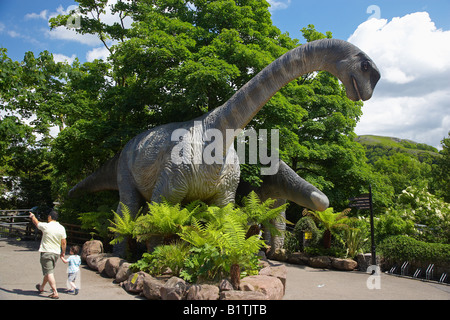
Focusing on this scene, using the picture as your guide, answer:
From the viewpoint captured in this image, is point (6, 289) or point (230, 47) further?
point (230, 47)

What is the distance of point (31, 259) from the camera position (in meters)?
8.38

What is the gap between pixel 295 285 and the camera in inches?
282

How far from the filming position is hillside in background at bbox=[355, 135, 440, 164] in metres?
67.8

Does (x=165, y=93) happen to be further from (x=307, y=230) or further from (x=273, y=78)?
(x=307, y=230)

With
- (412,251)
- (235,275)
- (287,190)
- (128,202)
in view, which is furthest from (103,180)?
(412,251)

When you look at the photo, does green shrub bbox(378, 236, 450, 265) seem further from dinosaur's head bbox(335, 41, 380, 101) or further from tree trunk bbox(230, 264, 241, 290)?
tree trunk bbox(230, 264, 241, 290)

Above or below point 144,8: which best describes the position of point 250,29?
below

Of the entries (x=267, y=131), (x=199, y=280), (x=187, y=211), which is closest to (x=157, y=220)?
(x=187, y=211)

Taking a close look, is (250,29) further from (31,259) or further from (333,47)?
(31,259)

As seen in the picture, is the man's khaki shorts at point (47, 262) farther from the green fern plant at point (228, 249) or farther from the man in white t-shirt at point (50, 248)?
the green fern plant at point (228, 249)

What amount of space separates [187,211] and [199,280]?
1626 millimetres

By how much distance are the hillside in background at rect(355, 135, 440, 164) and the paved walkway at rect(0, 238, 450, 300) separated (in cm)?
2331

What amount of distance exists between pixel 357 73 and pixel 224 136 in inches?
119

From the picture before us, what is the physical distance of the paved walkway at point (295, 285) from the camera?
18.5 feet
